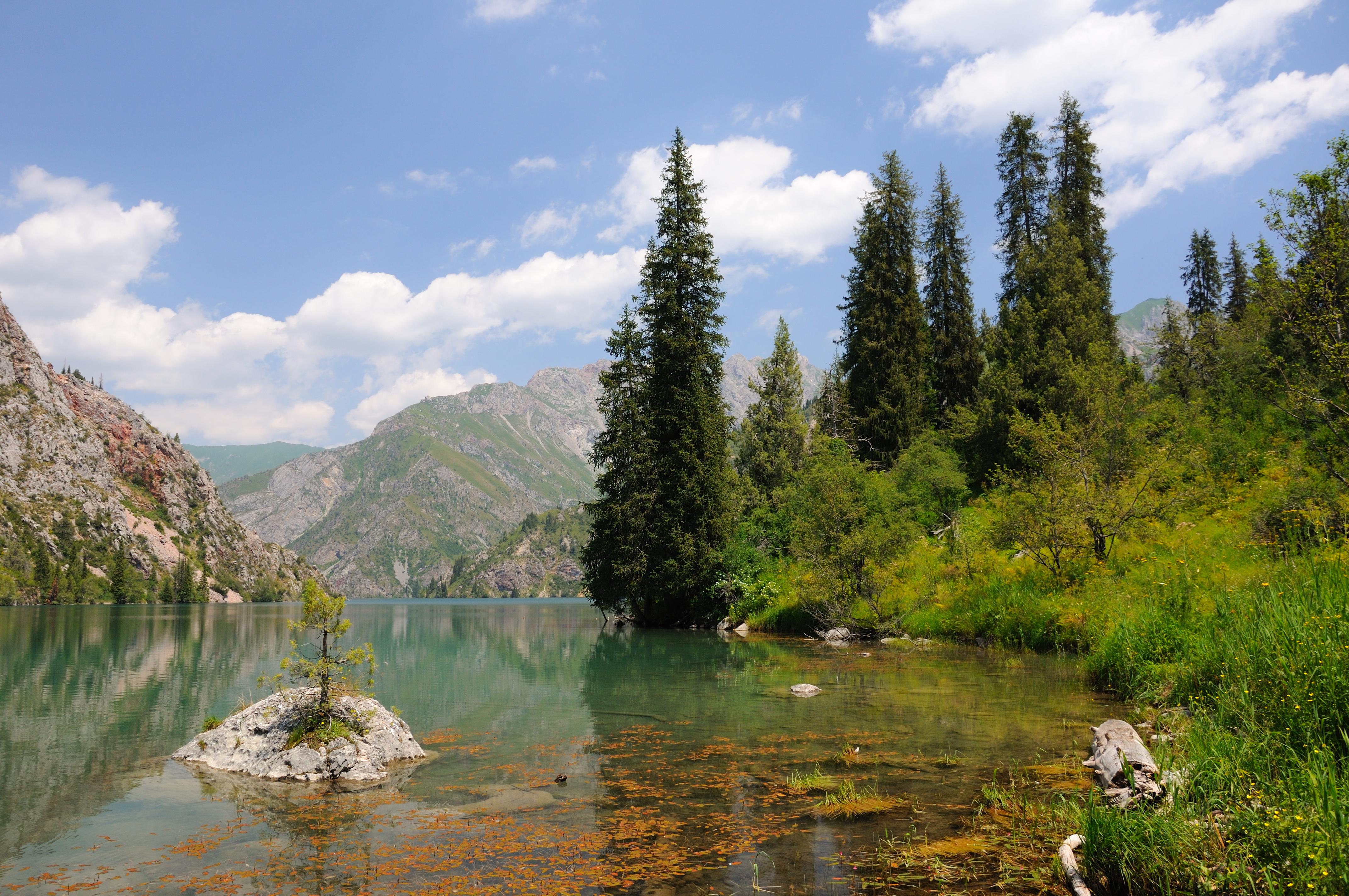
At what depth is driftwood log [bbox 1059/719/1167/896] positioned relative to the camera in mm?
6320

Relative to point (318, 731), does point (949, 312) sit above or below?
above

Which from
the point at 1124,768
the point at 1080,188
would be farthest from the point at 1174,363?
the point at 1124,768

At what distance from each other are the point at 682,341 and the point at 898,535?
18.3 m

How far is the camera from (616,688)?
21688mm

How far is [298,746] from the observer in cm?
1167

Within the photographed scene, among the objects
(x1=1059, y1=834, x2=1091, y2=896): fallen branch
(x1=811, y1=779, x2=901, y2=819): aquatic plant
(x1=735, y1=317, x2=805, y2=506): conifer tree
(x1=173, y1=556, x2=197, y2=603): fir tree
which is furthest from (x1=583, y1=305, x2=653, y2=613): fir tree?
(x1=173, y1=556, x2=197, y2=603): fir tree

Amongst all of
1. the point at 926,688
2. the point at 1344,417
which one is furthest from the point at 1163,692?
the point at 1344,417

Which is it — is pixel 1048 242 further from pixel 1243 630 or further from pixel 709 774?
pixel 709 774

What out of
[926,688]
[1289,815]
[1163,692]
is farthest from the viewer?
[926,688]

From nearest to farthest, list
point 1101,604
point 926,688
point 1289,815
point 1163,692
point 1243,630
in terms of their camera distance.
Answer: point 1289,815 → point 1243,630 → point 1163,692 → point 926,688 → point 1101,604

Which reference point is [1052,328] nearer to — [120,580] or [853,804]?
[853,804]

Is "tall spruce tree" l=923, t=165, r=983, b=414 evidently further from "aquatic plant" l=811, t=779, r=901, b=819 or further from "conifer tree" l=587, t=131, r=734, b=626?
"aquatic plant" l=811, t=779, r=901, b=819

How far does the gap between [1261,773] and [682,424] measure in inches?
1466

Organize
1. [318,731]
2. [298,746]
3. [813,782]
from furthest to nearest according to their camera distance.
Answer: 1. [318,731]
2. [298,746]
3. [813,782]
